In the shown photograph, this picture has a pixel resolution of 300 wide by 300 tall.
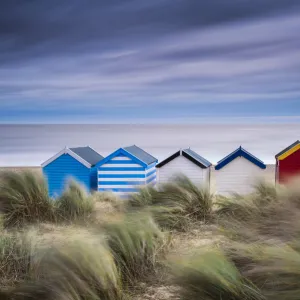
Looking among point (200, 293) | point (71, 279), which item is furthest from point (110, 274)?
point (200, 293)

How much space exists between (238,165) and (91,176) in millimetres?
1968

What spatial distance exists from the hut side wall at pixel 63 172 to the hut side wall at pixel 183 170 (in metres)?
1.01

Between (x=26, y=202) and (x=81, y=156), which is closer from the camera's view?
(x=26, y=202)

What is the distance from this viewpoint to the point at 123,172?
5.80 meters

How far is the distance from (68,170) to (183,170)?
5.06 feet

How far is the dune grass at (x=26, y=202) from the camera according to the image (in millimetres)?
5285

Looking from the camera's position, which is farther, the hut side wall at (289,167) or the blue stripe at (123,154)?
the blue stripe at (123,154)

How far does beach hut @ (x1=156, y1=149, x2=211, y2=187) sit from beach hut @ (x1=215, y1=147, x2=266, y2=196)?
200mm

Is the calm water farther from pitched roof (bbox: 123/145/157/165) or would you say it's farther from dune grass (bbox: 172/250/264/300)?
dune grass (bbox: 172/250/264/300)

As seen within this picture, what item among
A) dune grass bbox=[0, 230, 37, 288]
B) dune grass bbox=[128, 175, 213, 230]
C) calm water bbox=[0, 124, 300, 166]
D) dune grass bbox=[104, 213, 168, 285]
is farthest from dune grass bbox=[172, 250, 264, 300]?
calm water bbox=[0, 124, 300, 166]

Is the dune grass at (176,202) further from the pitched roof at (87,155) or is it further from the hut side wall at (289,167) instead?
the hut side wall at (289,167)

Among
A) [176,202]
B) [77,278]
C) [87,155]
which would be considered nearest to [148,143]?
[87,155]

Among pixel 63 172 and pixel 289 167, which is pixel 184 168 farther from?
pixel 63 172

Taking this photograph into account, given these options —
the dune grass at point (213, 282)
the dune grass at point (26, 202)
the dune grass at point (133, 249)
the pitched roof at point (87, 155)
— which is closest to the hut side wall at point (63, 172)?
the pitched roof at point (87, 155)
